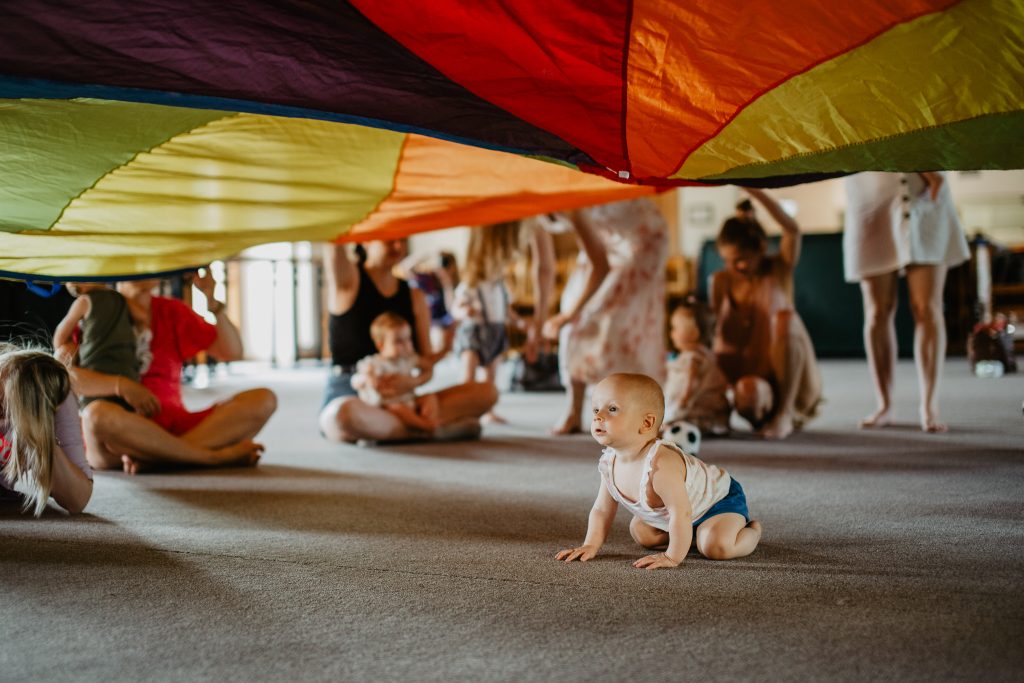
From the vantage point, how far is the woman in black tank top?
3.23 metres

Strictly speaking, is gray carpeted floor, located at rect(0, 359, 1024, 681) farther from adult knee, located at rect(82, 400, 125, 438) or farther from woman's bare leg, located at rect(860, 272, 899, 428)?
woman's bare leg, located at rect(860, 272, 899, 428)

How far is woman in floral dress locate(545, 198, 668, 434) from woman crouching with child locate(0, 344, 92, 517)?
5.72ft

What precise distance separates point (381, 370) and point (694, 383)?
1.01 meters

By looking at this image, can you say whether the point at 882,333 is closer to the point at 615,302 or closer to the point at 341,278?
the point at 615,302

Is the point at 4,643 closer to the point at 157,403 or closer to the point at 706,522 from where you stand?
the point at 706,522

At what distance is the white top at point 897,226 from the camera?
3.18 meters

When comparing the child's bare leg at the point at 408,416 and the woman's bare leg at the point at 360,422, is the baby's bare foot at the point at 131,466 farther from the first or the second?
the child's bare leg at the point at 408,416

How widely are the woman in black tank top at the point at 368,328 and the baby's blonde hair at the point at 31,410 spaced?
1.42 metres

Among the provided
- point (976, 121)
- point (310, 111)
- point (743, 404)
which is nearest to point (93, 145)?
point (310, 111)

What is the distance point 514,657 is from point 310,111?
2.91ft

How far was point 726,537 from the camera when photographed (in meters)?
1.49

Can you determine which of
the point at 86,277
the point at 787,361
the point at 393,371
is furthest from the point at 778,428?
the point at 86,277

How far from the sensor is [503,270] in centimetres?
400

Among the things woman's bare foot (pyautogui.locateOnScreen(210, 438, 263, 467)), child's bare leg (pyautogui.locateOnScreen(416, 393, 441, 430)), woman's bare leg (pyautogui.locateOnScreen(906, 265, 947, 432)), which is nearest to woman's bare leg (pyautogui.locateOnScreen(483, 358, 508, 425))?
child's bare leg (pyautogui.locateOnScreen(416, 393, 441, 430))
